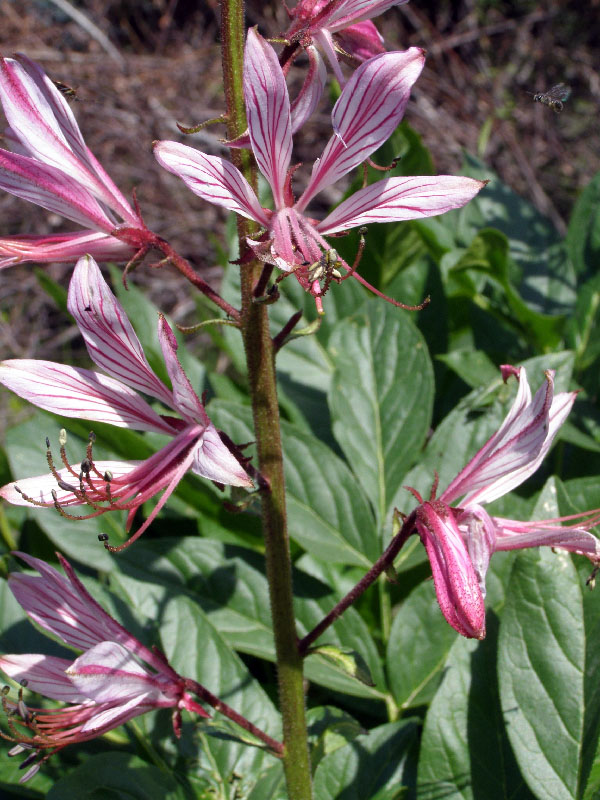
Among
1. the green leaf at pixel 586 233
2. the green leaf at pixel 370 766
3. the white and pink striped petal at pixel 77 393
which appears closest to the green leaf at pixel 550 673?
the green leaf at pixel 370 766

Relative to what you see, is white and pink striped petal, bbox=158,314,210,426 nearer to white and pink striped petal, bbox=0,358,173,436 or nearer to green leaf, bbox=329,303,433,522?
white and pink striped petal, bbox=0,358,173,436

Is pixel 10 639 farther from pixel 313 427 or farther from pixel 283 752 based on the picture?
pixel 313 427

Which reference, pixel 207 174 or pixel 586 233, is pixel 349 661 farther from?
pixel 586 233

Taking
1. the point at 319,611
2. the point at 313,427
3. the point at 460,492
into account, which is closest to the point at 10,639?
the point at 319,611

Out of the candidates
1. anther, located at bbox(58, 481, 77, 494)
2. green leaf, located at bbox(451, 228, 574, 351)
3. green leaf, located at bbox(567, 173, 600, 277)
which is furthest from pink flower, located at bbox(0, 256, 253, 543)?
green leaf, located at bbox(567, 173, 600, 277)

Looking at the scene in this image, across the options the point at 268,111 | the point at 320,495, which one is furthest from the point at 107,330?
the point at 320,495

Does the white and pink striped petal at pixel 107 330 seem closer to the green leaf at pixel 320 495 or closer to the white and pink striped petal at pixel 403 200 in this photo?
the white and pink striped petal at pixel 403 200
